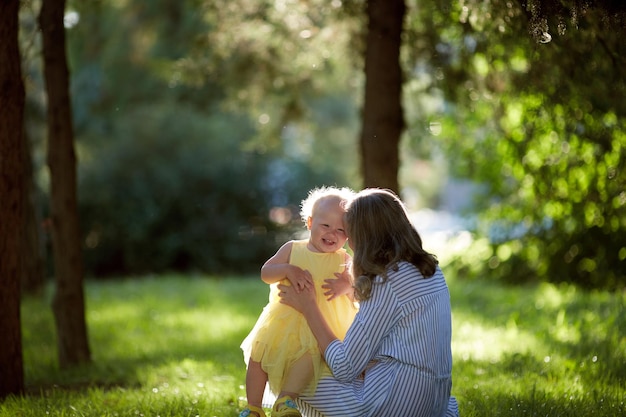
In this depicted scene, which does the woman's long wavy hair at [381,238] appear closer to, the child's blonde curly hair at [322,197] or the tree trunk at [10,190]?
the child's blonde curly hair at [322,197]

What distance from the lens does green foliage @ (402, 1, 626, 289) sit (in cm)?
537

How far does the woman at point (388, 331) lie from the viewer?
3535 mm

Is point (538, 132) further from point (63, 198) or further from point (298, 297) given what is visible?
point (298, 297)

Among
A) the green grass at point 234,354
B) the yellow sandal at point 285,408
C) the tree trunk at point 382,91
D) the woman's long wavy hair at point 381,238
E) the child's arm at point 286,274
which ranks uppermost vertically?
the tree trunk at point 382,91

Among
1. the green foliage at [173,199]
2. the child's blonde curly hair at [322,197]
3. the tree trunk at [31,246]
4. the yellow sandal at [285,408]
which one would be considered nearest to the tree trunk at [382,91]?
the child's blonde curly hair at [322,197]

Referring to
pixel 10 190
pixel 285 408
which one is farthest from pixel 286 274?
pixel 10 190

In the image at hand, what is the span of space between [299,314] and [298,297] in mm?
102

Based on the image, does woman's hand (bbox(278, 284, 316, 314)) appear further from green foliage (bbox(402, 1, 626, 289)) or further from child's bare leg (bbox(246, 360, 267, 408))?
green foliage (bbox(402, 1, 626, 289))

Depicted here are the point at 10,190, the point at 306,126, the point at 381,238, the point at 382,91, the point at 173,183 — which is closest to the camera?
the point at 381,238

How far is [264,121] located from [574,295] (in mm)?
4244

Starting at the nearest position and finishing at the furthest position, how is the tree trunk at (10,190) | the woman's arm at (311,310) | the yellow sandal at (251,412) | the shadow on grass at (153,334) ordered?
the woman's arm at (311,310) < the yellow sandal at (251,412) < the tree trunk at (10,190) < the shadow on grass at (153,334)

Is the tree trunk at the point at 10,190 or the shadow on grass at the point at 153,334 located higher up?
the tree trunk at the point at 10,190

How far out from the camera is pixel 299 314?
3855 mm

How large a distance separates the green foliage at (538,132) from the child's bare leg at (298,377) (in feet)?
7.04
